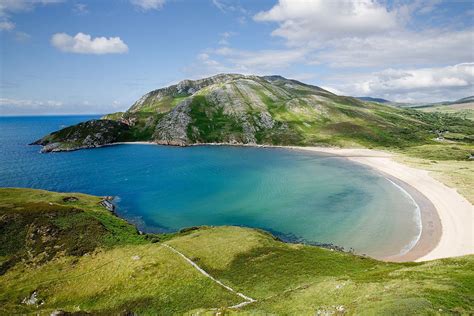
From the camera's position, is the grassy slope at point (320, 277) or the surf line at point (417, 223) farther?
the surf line at point (417, 223)

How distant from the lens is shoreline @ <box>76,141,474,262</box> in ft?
200

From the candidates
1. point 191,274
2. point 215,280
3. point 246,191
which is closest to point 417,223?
point 246,191

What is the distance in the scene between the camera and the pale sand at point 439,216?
61.2m

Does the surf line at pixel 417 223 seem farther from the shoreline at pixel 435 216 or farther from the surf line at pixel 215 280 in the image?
the surf line at pixel 215 280

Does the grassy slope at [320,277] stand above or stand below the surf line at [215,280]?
above

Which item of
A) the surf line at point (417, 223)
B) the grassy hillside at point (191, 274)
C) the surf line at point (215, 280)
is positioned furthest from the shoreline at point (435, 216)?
the surf line at point (215, 280)

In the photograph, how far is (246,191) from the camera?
346 feet

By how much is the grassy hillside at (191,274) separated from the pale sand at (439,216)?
20877 mm

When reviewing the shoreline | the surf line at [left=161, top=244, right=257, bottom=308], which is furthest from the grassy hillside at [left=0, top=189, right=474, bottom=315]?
the shoreline

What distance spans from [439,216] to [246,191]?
5870 cm

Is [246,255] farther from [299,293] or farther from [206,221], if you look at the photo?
[206,221]

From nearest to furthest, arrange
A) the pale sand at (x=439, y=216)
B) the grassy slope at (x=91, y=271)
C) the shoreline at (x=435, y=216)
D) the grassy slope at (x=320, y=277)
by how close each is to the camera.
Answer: the grassy slope at (x=320, y=277) → the grassy slope at (x=91, y=271) → the shoreline at (x=435, y=216) → the pale sand at (x=439, y=216)

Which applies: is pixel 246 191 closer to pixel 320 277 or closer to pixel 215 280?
pixel 215 280

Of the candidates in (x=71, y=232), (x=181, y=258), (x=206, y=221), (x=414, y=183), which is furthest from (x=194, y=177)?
(x=414, y=183)
